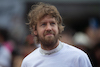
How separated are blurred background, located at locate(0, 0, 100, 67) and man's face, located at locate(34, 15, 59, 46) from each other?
3113mm

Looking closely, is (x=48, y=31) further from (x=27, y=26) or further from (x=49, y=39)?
(x=27, y=26)

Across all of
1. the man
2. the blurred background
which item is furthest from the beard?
the blurred background

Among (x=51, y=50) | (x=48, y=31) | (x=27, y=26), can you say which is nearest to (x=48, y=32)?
(x=48, y=31)

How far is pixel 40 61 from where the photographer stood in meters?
2.77

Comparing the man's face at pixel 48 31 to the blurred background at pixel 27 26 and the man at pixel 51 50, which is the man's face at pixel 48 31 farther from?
the blurred background at pixel 27 26

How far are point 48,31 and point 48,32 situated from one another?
2 centimetres

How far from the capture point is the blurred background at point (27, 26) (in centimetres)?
629

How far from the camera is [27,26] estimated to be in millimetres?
8133

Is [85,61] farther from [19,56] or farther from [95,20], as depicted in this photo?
[95,20]

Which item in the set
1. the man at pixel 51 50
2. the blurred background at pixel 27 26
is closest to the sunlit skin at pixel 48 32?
the man at pixel 51 50

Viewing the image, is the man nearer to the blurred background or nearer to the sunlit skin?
the sunlit skin

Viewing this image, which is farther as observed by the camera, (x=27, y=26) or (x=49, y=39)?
(x=27, y=26)

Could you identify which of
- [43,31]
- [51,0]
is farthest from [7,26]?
[43,31]

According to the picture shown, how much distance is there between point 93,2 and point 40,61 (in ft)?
21.2
